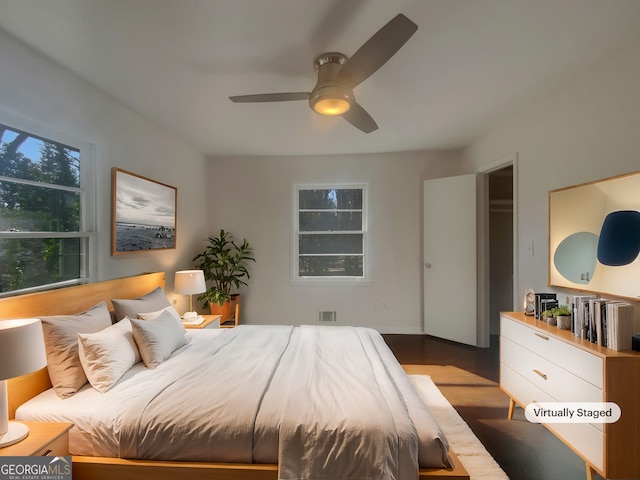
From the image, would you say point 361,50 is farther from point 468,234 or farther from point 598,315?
point 468,234

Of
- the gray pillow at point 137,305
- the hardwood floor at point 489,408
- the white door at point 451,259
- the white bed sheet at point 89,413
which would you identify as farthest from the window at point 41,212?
the white door at point 451,259

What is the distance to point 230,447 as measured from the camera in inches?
50.9

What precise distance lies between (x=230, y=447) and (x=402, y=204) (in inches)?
139

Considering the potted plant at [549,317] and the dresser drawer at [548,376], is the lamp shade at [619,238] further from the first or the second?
the dresser drawer at [548,376]

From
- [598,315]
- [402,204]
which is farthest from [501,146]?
[598,315]

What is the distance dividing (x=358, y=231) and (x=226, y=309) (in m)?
2.16

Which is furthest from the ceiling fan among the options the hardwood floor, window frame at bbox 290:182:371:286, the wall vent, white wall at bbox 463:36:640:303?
the wall vent

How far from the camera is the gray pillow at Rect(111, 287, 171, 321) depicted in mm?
2148

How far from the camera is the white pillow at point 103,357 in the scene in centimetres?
159

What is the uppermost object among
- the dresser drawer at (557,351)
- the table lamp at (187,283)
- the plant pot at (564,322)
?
the table lamp at (187,283)

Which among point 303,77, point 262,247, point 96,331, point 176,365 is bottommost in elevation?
point 176,365

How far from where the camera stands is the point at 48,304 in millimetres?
1754

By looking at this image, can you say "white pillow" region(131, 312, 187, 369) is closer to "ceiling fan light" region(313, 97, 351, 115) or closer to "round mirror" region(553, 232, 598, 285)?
"ceiling fan light" region(313, 97, 351, 115)

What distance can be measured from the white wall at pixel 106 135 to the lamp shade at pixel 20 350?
1.23 meters
